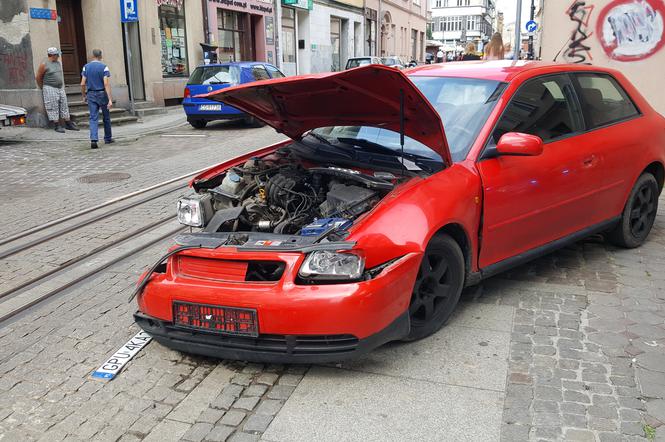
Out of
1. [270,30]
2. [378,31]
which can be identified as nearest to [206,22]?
[270,30]

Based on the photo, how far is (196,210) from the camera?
4.19 meters

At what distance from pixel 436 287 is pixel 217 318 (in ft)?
4.49

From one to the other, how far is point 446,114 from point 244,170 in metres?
1.53

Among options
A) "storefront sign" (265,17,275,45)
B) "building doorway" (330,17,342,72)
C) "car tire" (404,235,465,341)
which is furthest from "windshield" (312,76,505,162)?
"building doorway" (330,17,342,72)

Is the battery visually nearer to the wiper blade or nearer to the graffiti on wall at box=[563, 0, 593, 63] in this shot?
the wiper blade

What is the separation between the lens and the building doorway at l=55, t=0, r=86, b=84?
59.1ft

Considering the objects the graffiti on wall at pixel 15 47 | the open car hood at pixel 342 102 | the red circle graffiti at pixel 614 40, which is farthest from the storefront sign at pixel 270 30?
the open car hood at pixel 342 102

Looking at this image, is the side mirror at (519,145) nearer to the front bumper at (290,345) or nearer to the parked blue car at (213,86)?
the front bumper at (290,345)

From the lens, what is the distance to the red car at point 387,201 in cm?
333

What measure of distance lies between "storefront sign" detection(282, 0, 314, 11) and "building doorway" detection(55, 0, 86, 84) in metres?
14.6

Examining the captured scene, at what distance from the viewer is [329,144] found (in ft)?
15.8

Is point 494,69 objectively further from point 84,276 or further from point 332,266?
point 84,276

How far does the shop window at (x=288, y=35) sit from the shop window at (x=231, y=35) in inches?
171

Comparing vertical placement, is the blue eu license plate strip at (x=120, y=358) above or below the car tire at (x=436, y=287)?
below
